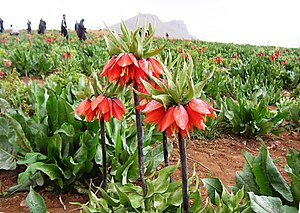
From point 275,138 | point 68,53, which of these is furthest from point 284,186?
point 68,53

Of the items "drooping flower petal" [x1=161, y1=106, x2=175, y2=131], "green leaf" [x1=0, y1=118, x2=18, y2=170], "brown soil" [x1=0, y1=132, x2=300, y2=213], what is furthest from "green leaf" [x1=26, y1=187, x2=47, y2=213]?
"drooping flower petal" [x1=161, y1=106, x2=175, y2=131]

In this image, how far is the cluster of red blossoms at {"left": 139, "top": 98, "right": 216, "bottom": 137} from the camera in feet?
4.86

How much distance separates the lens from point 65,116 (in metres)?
3.29

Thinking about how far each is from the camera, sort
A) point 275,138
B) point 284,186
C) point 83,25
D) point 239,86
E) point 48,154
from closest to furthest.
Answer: point 284,186
point 48,154
point 275,138
point 239,86
point 83,25

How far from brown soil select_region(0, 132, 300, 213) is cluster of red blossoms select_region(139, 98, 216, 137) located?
5.37 feet

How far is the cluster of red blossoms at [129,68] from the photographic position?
1770 millimetres

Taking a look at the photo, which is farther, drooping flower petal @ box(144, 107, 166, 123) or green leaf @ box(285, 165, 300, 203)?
green leaf @ box(285, 165, 300, 203)

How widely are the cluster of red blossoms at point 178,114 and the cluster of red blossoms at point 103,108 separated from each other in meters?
0.54

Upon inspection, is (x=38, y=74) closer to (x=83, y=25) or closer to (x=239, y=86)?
(x=239, y=86)

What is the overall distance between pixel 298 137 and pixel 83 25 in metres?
19.0

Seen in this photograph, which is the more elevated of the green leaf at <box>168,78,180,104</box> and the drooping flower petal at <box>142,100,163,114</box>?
the green leaf at <box>168,78,180,104</box>

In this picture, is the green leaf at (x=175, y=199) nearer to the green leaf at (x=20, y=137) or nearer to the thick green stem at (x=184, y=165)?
the thick green stem at (x=184, y=165)

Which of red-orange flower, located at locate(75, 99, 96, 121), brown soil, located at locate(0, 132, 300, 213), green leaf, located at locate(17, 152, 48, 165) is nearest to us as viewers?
red-orange flower, located at locate(75, 99, 96, 121)

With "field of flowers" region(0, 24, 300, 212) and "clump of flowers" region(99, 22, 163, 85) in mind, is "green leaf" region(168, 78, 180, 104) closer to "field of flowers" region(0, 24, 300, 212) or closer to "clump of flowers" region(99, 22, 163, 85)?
"field of flowers" region(0, 24, 300, 212)
